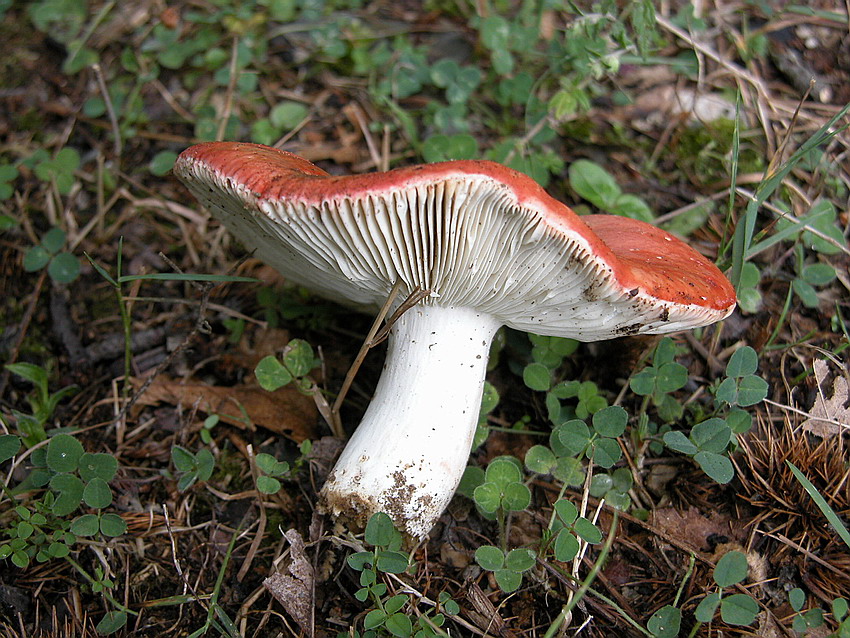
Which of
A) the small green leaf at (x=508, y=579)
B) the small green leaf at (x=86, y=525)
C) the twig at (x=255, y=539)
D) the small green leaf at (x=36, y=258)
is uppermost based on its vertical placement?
the small green leaf at (x=36, y=258)

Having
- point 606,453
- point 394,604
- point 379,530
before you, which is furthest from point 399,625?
point 606,453

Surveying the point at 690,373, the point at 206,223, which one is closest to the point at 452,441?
the point at 690,373

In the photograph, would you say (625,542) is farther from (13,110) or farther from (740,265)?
(13,110)

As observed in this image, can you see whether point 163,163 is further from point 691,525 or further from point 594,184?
point 691,525

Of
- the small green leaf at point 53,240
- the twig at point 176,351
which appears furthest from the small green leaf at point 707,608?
the small green leaf at point 53,240

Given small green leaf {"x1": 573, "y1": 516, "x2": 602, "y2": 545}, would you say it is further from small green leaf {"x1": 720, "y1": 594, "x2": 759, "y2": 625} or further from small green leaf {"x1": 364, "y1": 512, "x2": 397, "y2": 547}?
small green leaf {"x1": 364, "y1": 512, "x2": 397, "y2": 547}

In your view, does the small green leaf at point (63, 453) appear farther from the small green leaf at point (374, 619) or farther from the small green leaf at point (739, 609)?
the small green leaf at point (739, 609)
